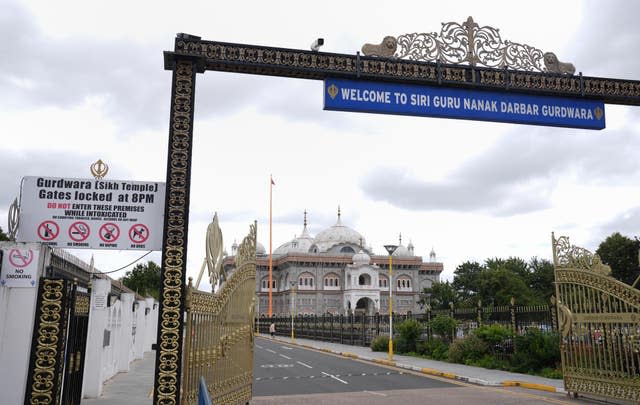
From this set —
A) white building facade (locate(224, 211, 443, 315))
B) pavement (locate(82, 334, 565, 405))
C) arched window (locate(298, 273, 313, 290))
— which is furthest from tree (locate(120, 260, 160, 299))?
pavement (locate(82, 334, 565, 405))

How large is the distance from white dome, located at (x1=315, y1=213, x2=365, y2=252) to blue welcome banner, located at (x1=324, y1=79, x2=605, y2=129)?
9360 cm

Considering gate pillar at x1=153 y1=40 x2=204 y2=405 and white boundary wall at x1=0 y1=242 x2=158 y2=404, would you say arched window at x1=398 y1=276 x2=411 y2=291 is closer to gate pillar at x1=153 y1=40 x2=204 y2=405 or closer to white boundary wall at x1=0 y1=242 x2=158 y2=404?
white boundary wall at x1=0 y1=242 x2=158 y2=404

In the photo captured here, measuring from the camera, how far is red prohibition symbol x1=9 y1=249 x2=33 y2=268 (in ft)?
23.1

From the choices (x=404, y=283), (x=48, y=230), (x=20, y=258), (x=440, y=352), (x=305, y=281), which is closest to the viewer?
(x=20, y=258)

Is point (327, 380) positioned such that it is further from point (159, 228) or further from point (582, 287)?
point (159, 228)

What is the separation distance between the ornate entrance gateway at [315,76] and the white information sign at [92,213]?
387mm

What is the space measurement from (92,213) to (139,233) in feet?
2.31

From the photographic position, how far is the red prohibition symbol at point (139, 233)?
8156 millimetres

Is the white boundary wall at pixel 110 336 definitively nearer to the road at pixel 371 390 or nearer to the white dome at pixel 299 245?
the road at pixel 371 390

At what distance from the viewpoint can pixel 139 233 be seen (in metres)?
8.18

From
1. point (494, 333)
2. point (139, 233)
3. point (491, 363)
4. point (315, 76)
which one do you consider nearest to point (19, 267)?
point (139, 233)

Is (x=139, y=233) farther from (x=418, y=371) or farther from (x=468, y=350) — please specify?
(x=468, y=350)

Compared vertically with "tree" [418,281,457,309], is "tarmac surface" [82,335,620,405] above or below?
below

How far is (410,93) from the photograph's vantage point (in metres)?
9.42
